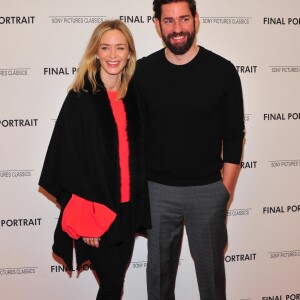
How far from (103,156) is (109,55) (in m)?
0.52

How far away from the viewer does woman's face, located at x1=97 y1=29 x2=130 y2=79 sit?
2029mm

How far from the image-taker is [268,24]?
9.02 feet

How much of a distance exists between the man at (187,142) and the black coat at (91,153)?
Answer: 0.70 ft

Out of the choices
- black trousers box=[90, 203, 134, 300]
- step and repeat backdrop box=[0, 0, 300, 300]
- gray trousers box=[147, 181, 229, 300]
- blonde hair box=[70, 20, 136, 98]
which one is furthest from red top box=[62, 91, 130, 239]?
step and repeat backdrop box=[0, 0, 300, 300]

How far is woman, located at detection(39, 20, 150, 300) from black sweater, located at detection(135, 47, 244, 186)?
141mm

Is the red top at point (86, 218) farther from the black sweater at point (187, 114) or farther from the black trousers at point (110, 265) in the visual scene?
the black sweater at point (187, 114)

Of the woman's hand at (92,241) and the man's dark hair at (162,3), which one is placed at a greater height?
the man's dark hair at (162,3)

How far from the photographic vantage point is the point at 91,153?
1.96 meters

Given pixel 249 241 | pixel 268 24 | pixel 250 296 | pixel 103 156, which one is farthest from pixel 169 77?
pixel 250 296

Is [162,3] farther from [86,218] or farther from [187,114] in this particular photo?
[86,218]

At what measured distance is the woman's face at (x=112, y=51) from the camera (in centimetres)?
203

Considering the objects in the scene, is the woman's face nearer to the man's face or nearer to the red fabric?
the red fabric

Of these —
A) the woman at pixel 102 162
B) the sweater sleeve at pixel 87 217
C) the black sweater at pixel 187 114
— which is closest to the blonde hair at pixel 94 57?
the woman at pixel 102 162

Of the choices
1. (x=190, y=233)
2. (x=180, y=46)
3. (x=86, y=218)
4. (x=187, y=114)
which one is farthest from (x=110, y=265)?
(x=180, y=46)
